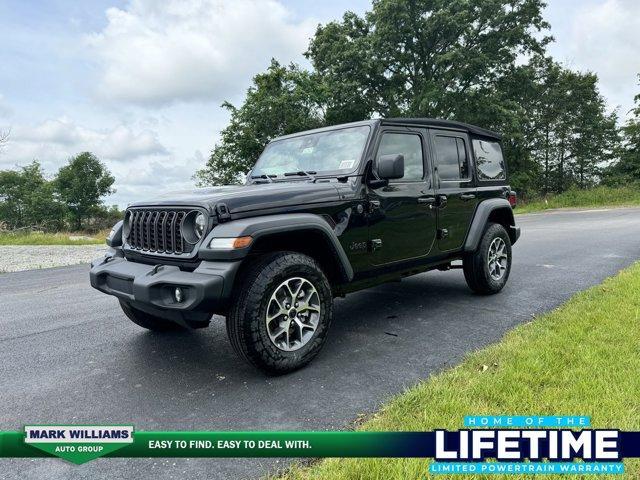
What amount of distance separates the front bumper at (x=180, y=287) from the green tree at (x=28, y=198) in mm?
47928

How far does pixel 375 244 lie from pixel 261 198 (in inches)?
45.2

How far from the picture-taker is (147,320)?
3846 mm

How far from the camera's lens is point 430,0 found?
25.2 m

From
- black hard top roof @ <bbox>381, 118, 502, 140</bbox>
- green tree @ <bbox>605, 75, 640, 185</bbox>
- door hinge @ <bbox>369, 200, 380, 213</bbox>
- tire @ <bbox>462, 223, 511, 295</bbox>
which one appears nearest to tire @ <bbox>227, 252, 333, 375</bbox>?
door hinge @ <bbox>369, 200, 380, 213</bbox>

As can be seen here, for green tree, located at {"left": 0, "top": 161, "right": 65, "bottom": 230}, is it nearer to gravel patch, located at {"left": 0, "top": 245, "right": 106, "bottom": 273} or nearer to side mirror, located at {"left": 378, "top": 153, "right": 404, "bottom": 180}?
gravel patch, located at {"left": 0, "top": 245, "right": 106, "bottom": 273}

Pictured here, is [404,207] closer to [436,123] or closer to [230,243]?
[436,123]

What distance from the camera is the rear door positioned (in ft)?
14.3

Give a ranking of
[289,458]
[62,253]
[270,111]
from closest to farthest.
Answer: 1. [289,458]
2. [62,253]
3. [270,111]

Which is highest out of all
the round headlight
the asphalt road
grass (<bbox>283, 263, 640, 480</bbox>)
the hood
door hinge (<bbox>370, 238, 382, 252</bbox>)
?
the hood

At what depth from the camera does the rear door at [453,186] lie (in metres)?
4.36

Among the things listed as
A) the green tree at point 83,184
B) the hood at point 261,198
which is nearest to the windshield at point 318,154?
the hood at point 261,198

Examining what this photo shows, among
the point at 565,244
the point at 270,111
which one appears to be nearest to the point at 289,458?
the point at 565,244

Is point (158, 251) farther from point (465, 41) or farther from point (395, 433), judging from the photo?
point (465, 41)

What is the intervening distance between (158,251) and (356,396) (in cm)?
172
